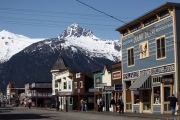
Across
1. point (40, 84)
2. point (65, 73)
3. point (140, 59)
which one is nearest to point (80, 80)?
point (65, 73)

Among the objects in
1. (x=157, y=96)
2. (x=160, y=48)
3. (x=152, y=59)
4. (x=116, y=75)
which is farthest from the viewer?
(x=116, y=75)

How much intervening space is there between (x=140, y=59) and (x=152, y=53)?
10.4 ft

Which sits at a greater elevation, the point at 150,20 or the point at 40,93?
the point at 150,20

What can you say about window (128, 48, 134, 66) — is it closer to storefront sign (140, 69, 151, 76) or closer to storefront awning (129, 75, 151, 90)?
storefront sign (140, 69, 151, 76)

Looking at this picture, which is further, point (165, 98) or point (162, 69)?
point (162, 69)

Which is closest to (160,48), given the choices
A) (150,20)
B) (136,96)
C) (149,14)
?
(150,20)

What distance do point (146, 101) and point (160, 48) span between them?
6.49m

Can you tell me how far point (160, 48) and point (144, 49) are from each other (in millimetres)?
3732

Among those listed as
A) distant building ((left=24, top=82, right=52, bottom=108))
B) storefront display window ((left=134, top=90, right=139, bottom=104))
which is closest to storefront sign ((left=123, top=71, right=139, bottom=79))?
storefront display window ((left=134, top=90, right=139, bottom=104))

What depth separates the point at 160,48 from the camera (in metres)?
39.2

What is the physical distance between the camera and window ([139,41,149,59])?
42.1 m

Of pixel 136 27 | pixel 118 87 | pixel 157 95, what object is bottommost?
pixel 157 95

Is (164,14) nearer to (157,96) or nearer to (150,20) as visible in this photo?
(150,20)

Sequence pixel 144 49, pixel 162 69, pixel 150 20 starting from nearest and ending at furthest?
1. pixel 162 69
2. pixel 150 20
3. pixel 144 49
